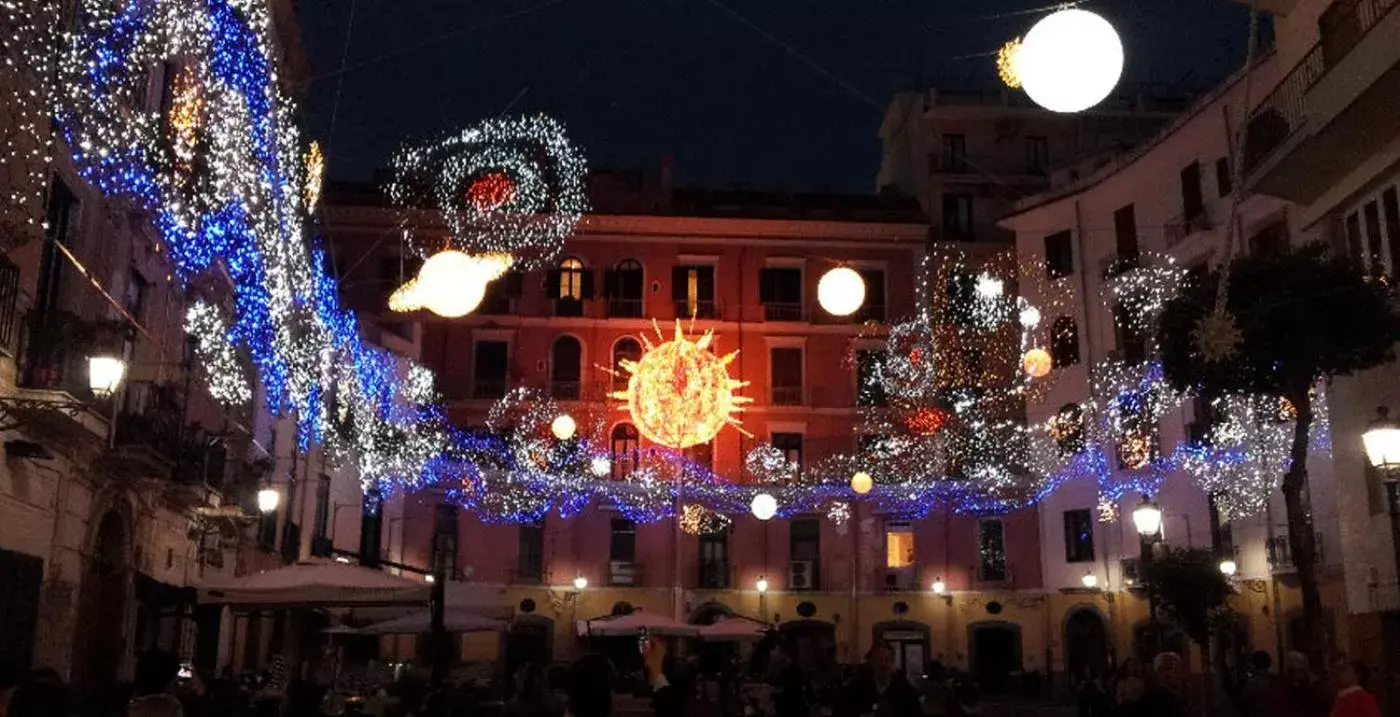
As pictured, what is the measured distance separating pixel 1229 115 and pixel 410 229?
23172mm

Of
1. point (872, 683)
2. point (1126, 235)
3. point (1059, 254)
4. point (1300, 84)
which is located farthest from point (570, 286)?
point (872, 683)

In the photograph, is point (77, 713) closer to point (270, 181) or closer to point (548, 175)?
point (270, 181)

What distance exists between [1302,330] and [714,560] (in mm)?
25864

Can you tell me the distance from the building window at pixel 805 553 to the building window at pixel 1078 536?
744 centimetres

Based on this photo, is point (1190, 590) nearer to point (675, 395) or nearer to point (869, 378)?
point (675, 395)

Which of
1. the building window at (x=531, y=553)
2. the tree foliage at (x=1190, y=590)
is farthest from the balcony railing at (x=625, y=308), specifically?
the tree foliage at (x=1190, y=590)

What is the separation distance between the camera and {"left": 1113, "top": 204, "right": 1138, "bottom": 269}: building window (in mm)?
31141

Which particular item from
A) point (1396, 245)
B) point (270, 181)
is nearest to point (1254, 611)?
point (1396, 245)

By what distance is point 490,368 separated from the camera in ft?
125

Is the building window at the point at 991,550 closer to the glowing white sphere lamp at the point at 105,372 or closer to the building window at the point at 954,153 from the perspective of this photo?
Answer: the building window at the point at 954,153

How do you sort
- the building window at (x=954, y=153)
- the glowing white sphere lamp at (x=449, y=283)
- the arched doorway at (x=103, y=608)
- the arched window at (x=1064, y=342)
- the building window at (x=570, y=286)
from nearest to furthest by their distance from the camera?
the arched doorway at (x=103, y=608)
the glowing white sphere lamp at (x=449, y=283)
the arched window at (x=1064, y=342)
the building window at (x=570, y=286)
the building window at (x=954, y=153)

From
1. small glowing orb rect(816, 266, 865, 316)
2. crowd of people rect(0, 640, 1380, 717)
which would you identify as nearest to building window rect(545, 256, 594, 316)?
small glowing orb rect(816, 266, 865, 316)

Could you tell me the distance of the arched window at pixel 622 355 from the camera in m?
37.9

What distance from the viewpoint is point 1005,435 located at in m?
36.1
